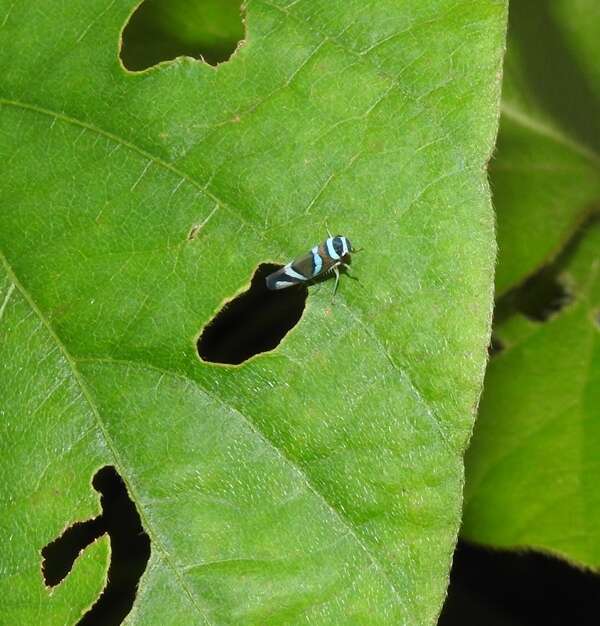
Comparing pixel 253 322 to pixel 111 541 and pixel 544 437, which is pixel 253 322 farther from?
Answer: pixel 544 437

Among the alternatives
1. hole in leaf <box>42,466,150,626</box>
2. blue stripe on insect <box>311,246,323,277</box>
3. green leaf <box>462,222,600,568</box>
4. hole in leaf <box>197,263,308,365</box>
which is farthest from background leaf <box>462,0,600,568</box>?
blue stripe on insect <box>311,246,323,277</box>

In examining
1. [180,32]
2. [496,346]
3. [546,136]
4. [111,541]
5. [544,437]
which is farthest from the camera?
[546,136]

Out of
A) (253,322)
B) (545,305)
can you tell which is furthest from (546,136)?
(253,322)

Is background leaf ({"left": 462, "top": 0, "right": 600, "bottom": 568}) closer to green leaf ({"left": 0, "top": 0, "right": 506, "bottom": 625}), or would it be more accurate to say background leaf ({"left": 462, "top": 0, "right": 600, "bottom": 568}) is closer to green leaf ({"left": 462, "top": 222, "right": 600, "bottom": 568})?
green leaf ({"left": 462, "top": 222, "right": 600, "bottom": 568})

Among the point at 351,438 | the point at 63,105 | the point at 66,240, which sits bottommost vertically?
the point at 351,438

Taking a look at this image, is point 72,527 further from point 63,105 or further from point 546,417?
point 546,417

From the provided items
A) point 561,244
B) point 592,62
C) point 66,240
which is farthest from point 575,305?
point 66,240
